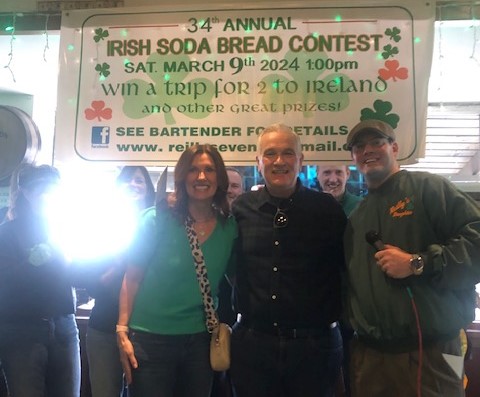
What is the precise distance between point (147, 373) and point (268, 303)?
56cm

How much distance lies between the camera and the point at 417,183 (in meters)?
1.71

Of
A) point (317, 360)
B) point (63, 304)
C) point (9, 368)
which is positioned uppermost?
point (63, 304)

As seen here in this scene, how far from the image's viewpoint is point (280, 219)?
1801mm

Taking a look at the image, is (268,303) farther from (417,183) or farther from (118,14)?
(118,14)

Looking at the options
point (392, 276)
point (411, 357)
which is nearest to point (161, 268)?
point (392, 276)

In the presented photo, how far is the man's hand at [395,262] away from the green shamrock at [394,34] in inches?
50.3

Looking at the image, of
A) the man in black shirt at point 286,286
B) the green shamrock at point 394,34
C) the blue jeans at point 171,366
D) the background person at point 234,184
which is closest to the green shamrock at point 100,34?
the background person at point 234,184

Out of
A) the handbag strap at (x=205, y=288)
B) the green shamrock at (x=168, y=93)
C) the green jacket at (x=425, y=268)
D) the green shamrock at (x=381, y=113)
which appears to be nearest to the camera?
the green jacket at (x=425, y=268)

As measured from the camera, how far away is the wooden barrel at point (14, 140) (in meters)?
2.94

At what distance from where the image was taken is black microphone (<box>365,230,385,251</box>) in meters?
1.61

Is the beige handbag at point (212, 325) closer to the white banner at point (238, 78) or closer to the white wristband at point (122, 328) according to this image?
the white wristband at point (122, 328)

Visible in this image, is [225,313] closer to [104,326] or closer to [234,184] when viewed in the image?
[104,326]

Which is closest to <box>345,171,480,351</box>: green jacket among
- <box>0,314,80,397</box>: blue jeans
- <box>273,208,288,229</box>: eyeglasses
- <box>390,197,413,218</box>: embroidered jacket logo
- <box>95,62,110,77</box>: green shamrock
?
<box>390,197,413,218</box>: embroidered jacket logo

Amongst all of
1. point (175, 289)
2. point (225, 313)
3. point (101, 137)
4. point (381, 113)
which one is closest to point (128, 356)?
point (175, 289)
